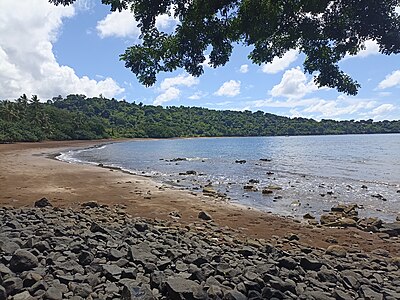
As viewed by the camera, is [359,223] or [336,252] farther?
[359,223]

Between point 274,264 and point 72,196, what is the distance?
39.4ft

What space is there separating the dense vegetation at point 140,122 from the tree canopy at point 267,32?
85.2m

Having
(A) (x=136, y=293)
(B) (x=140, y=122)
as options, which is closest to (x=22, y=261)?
(A) (x=136, y=293)

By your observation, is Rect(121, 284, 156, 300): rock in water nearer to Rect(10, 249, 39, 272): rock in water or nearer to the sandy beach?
Rect(10, 249, 39, 272): rock in water

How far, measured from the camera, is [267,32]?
3.80 metres

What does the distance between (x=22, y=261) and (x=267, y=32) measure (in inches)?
184

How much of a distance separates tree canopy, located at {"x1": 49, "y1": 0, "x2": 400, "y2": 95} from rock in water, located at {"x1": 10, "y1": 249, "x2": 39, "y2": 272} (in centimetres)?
321

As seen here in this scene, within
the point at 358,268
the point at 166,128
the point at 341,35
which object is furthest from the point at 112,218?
the point at 166,128

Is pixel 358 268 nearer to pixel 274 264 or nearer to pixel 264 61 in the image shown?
pixel 274 264

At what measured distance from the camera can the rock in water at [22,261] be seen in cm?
486

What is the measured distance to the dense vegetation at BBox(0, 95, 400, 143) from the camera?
294 feet

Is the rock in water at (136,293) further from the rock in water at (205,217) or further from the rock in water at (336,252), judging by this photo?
the rock in water at (205,217)

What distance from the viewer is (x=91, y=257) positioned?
5516 mm

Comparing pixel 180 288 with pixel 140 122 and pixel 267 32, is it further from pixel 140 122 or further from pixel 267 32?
pixel 140 122
